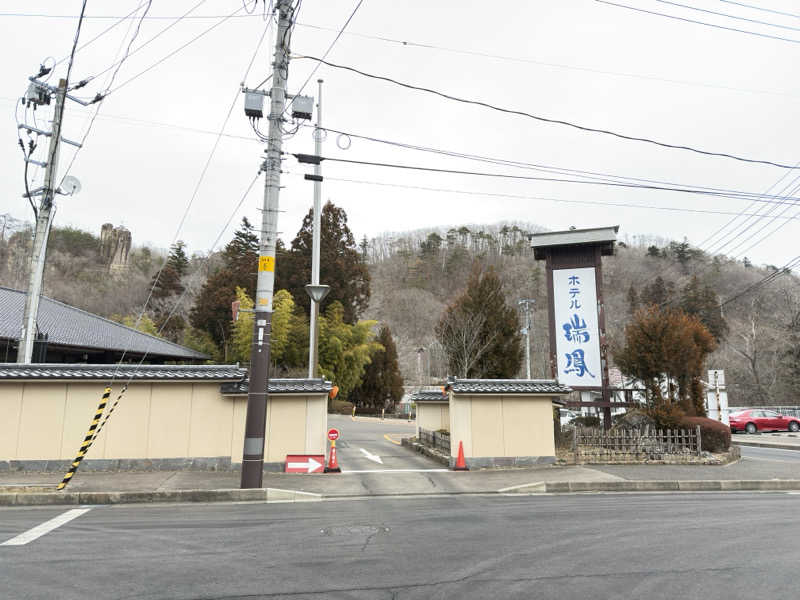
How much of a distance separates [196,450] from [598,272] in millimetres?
12326

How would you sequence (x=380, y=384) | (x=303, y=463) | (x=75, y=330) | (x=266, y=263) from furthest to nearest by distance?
(x=380, y=384), (x=75, y=330), (x=303, y=463), (x=266, y=263)

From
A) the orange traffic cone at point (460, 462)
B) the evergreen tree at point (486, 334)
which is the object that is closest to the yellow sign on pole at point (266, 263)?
the orange traffic cone at point (460, 462)

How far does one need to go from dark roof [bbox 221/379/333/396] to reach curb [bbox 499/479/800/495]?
15.3 feet

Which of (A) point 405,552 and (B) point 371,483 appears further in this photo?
(B) point 371,483

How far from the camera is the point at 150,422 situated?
36.5 ft

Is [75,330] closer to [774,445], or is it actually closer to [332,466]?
[332,466]

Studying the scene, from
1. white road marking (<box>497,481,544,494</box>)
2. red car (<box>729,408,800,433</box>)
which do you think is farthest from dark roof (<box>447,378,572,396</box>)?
red car (<box>729,408,800,433</box>)

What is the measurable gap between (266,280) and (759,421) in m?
27.9

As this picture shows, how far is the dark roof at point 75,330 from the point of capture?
1834cm

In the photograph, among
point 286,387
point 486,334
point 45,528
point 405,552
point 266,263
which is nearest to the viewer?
point 405,552

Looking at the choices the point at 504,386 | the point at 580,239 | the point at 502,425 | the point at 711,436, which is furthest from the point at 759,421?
the point at 504,386

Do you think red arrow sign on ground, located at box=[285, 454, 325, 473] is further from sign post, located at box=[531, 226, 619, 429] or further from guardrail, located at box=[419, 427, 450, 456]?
sign post, located at box=[531, 226, 619, 429]

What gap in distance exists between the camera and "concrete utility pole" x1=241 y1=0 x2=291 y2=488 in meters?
9.16

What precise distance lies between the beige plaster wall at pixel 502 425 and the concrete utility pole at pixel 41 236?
431 inches
